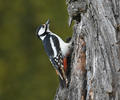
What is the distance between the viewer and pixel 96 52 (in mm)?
8180

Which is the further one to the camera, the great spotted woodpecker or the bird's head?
the bird's head

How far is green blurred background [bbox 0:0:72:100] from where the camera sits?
16.0 meters

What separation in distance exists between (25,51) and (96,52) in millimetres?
8214

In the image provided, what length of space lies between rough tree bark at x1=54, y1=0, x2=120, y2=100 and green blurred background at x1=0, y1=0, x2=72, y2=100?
23.7 ft

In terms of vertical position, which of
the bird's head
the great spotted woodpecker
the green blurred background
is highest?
the bird's head

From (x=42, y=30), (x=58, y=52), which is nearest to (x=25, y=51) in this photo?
(x=42, y=30)

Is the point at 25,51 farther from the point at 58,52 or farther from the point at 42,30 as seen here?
the point at 58,52

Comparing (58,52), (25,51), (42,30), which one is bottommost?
(25,51)

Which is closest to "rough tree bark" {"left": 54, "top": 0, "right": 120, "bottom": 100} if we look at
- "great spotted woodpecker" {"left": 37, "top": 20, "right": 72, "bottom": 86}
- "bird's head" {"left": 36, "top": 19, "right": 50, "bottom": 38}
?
"great spotted woodpecker" {"left": 37, "top": 20, "right": 72, "bottom": 86}

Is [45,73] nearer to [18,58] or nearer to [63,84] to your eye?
[18,58]

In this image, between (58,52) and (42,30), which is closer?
(58,52)

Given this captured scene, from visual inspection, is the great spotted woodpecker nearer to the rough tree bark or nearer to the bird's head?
the bird's head

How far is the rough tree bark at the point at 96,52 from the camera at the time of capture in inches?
316

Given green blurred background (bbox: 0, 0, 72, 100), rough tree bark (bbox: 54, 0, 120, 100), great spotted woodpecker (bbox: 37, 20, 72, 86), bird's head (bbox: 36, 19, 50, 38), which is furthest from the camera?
green blurred background (bbox: 0, 0, 72, 100)
